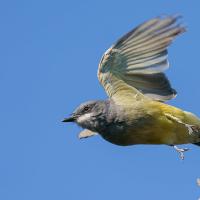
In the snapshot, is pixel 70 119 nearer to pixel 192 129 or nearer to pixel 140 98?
pixel 140 98

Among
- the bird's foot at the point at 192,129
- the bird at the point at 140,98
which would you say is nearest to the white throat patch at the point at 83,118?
the bird at the point at 140,98

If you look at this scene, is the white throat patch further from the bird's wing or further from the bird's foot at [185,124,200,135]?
the bird's foot at [185,124,200,135]

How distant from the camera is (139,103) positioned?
65.6ft

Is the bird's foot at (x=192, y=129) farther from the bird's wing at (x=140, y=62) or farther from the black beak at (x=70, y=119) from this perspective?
the black beak at (x=70, y=119)

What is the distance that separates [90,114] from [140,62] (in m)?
1.39

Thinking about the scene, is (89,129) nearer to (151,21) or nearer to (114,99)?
(114,99)

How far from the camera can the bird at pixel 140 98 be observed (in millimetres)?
19609

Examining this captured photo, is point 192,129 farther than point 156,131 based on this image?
Yes

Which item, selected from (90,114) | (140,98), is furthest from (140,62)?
(90,114)

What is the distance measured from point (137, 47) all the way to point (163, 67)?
1.75ft

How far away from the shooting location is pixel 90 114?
65.1 feet

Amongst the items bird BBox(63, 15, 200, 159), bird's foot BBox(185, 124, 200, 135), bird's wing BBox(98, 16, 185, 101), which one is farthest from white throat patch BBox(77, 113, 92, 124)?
bird's foot BBox(185, 124, 200, 135)

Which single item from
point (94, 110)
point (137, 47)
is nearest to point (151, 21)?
point (137, 47)

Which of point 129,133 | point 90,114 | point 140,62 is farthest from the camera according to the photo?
point 140,62
